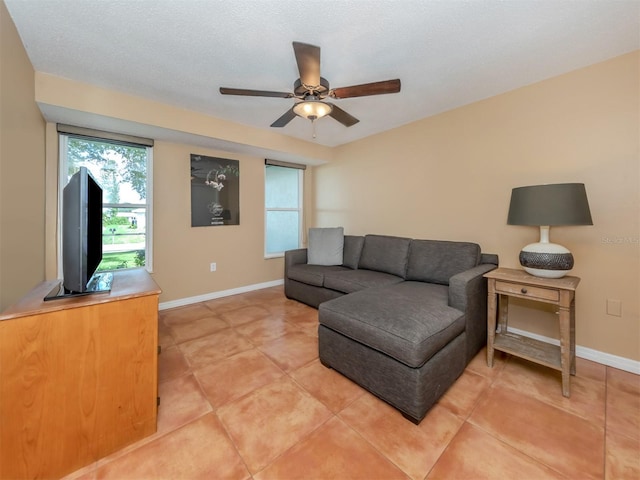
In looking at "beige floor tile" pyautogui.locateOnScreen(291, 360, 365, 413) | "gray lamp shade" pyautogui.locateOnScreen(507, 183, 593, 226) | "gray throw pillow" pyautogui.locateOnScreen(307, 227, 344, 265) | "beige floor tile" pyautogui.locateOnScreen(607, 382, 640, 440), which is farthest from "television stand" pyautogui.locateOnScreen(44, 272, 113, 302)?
"beige floor tile" pyautogui.locateOnScreen(607, 382, 640, 440)

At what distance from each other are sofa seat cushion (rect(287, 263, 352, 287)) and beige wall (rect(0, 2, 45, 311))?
2359 mm

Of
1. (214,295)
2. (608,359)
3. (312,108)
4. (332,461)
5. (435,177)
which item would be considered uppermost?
(312,108)

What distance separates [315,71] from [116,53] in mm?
1497

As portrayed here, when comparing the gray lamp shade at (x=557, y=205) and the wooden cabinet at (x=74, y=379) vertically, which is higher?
the gray lamp shade at (x=557, y=205)

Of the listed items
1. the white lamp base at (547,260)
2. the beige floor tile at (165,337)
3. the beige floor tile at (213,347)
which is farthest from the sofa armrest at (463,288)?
the beige floor tile at (165,337)

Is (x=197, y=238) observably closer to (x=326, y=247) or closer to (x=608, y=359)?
(x=326, y=247)

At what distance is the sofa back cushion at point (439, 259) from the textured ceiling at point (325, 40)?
4.89 feet

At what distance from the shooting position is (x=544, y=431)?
1.36 metres

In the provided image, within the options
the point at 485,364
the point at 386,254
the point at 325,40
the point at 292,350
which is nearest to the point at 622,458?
the point at 485,364

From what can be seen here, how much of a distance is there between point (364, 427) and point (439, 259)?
179 centimetres

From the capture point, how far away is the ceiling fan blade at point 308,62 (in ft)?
4.77

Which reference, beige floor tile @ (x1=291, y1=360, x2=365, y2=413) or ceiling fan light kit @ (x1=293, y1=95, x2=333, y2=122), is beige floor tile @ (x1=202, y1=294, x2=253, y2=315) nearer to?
beige floor tile @ (x1=291, y1=360, x2=365, y2=413)

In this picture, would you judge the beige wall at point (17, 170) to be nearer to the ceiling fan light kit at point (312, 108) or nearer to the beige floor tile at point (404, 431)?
the ceiling fan light kit at point (312, 108)

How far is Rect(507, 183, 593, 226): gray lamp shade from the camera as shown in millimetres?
1722
